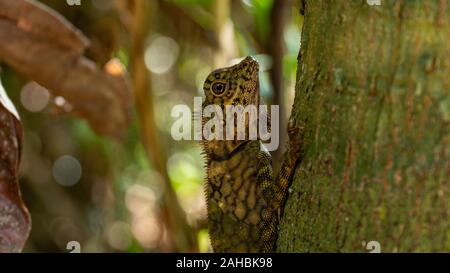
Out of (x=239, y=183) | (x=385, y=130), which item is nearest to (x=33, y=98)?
(x=239, y=183)

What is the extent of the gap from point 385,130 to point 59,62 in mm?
2093

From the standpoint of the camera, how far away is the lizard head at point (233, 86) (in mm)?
2734

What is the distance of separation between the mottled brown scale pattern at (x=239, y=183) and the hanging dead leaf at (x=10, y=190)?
27.7 inches

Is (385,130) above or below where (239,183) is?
above

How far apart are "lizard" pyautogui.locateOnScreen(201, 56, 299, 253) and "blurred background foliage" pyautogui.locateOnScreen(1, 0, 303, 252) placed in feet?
4.52

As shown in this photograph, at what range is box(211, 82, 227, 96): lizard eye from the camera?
2732mm

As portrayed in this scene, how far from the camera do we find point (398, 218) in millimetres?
1761

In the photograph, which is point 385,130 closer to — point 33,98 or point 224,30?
point 224,30

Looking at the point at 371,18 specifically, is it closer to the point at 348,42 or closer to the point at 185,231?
the point at 348,42

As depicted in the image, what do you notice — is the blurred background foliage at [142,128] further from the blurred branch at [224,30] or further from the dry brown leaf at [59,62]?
the dry brown leaf at [59,62]

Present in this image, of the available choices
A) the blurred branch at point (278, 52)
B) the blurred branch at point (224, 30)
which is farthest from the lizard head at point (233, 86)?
the blurred branch at point (224, 30)

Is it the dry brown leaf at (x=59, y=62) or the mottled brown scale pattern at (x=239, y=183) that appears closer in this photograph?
the mottled brown scale pattern at (x=239, y=183)

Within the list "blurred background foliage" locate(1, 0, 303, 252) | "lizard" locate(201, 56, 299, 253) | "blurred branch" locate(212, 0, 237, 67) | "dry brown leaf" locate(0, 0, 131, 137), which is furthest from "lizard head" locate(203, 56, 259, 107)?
"blurred branch" locate(212, 0, 237, 67)

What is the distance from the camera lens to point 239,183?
104 inches
